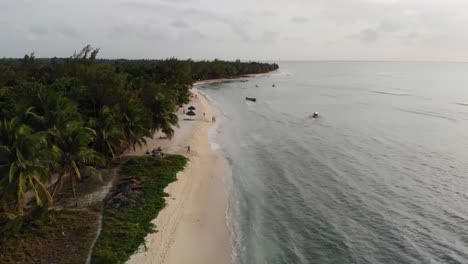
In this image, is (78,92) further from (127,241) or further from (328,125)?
(328,125)

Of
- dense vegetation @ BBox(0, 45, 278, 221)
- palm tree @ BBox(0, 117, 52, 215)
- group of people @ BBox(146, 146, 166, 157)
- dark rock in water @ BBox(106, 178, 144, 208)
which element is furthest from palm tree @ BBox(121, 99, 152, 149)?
palm tree @ BBox(0, 117, 52, 215)

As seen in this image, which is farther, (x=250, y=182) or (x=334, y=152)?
(x=334, y=152)

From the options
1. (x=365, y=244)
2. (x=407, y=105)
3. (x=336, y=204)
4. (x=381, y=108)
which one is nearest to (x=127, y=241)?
(x=365, y=244)

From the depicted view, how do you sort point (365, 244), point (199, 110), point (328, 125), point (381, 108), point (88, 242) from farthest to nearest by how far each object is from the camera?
point (381, 108) → point (199, 110) → point (328, 125) → point (365, 244) → point (88, 242)

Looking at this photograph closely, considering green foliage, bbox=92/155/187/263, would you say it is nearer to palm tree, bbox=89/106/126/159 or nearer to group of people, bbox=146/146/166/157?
group of people, bbox=146/146/166/157

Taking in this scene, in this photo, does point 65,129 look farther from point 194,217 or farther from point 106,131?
point 194,217

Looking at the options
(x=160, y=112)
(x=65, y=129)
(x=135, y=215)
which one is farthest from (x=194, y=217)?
(x=160, y=112)

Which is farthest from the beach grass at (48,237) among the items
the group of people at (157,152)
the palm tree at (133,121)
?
the group of people at (157,152)
